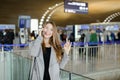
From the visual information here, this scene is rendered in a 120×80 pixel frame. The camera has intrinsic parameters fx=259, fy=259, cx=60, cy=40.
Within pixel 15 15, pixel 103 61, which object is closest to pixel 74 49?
pixel 103 61

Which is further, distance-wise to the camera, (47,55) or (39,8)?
(39,8)

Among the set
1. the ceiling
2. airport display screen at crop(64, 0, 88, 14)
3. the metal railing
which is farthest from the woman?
the ceiling

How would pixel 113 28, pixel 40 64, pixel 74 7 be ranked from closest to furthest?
pixel 40 64 → pixel 74 7 → pixel 113 28

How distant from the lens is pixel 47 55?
3.06 m

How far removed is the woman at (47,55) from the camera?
3.03 m

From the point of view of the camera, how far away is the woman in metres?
3.03

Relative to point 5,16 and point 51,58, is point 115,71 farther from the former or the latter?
point 5,16

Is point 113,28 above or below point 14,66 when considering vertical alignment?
above

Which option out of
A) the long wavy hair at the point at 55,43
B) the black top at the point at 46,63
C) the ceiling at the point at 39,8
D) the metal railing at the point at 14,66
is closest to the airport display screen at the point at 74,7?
the ceiling at the point at 39,8

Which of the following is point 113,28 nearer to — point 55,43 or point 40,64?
point 55,43

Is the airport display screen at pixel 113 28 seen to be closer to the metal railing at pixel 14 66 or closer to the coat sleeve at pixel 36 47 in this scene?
the metal railing at pixel 14 66

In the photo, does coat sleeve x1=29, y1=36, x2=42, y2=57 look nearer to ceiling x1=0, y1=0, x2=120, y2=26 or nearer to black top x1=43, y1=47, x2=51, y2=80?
black top x1=43, y1=47, x2=51, y2=80

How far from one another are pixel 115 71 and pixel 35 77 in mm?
8646

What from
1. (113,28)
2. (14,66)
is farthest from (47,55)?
(113,28)
